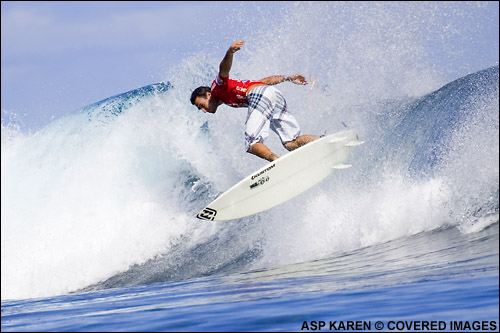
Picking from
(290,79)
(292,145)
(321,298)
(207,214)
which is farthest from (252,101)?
(321,298)

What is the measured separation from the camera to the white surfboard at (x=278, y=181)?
27.4 ft

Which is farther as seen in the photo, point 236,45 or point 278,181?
point 278,181

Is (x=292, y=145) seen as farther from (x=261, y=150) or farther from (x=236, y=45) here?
(x=236, y=45)

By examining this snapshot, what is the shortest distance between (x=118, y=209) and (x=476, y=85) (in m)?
6.33

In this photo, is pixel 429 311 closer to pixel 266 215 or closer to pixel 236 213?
pixel 236 213

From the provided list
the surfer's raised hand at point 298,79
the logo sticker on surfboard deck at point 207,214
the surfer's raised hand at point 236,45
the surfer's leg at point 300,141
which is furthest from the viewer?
the surfer's leg at point 300,141

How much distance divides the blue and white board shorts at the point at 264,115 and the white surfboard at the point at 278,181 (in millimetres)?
347

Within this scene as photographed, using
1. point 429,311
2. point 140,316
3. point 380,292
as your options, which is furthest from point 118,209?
point 429,311

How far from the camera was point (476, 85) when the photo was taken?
11.6 meters

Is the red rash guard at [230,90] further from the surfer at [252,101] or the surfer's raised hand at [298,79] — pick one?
the surfer's raised hand at [298,79]

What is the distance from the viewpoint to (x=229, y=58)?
7746mm

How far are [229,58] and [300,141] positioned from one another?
1.54 m

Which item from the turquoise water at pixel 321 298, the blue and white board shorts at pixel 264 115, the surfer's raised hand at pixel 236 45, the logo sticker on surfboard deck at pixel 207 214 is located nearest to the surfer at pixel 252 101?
the blue and white board shorts at pixel 264 115

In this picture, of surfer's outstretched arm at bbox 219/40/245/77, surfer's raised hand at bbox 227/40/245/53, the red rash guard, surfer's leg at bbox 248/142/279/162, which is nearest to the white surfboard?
surfer's leg at bbox 248/142/279/162
